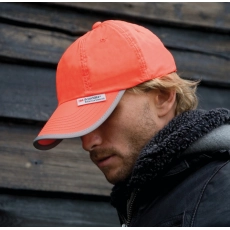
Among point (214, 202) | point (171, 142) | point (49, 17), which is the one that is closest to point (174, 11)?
point (49, 17)

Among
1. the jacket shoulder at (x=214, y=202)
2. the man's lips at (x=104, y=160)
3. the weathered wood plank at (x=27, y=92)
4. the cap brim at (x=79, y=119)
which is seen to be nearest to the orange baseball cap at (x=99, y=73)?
the cap brim at (x=79, y=119)

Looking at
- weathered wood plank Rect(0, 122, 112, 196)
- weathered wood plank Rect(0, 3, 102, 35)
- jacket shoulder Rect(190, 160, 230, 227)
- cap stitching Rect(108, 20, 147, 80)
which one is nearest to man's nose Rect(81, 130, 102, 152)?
cap stitching Rect(108, 20, 147, 80)

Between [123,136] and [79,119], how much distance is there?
0.13 m

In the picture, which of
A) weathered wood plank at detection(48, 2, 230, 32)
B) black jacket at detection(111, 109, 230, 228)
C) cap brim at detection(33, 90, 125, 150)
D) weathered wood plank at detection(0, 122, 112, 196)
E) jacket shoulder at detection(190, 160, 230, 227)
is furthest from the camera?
weathered wood plank at detection(48, 2, 230, 32)

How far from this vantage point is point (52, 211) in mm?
2420

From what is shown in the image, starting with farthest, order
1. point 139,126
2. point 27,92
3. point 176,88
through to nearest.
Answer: point 27,92
point 176,88
point 139,126

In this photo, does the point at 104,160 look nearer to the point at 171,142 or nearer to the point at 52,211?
the point at 171,142

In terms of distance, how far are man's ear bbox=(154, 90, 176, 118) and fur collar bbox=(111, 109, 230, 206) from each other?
115 mm

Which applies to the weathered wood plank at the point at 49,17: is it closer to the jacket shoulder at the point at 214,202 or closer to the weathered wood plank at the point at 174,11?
the weathered wood plank at the point at 174,11

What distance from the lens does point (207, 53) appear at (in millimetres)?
2705

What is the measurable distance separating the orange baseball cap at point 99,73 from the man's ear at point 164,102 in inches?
2.3

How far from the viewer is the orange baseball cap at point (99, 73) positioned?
168 centimetres

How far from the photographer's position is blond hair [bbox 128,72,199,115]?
1.71 metres

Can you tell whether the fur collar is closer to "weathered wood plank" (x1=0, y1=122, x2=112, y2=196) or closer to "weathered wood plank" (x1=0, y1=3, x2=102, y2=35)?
"weathered wood plank" (x1=0, y1=122, x2=112, y2=196)
